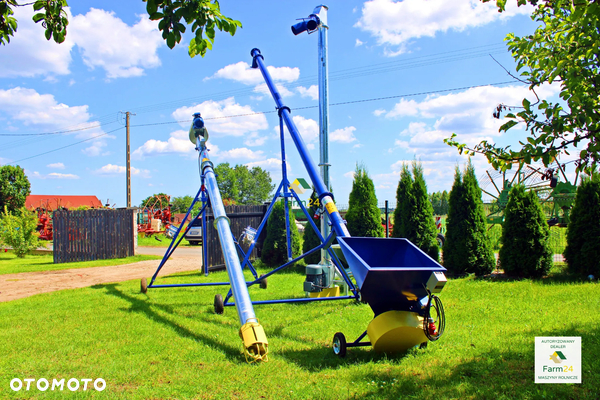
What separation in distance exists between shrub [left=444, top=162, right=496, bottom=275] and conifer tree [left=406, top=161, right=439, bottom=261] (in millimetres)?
380

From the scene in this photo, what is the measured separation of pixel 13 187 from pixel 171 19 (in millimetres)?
43342

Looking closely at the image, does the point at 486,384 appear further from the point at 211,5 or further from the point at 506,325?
the point at 211,5

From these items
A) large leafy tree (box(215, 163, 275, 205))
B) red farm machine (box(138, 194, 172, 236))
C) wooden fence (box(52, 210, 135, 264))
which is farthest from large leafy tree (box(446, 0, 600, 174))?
large leafy tree (box(215, 163, 275, 205))

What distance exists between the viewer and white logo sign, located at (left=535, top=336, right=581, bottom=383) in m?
3.18

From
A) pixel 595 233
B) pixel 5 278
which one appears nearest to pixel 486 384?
pixel 595 233

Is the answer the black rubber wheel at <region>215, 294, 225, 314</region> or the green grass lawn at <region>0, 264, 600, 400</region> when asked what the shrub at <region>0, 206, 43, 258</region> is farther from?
the black rubber wheel at <region>215, 294, 225, 314</region>

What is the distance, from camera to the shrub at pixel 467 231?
8.64m

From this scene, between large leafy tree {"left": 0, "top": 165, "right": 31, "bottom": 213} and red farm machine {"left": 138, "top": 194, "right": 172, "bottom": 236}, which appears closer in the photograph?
red farm machine {"left": 138, "top": 194, "right": 172, "bottom": 236}

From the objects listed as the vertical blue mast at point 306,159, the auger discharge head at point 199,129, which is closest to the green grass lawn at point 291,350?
the vertical blue mast at point 306,159

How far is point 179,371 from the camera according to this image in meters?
3.58

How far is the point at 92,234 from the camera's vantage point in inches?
612

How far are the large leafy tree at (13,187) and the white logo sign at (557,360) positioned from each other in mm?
43549

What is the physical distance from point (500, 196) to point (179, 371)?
13885 millimetres

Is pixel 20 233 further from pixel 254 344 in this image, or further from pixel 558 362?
pixel 558 362
